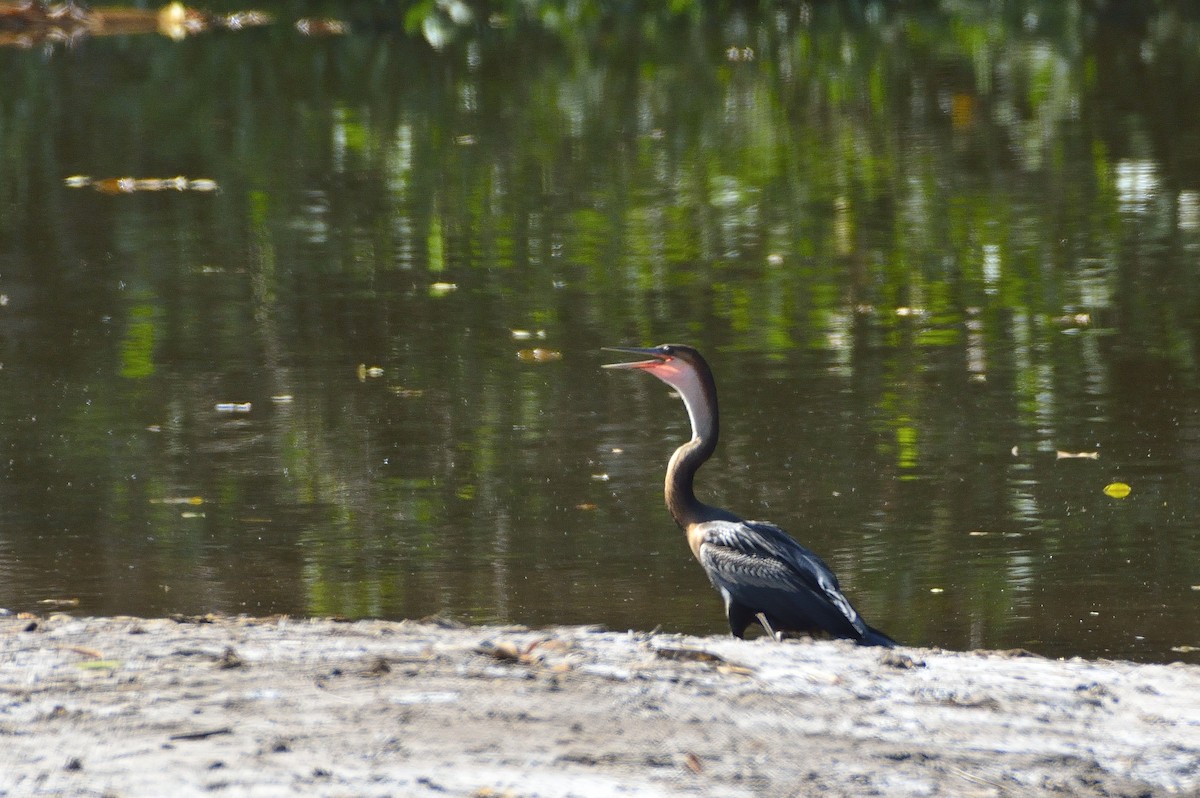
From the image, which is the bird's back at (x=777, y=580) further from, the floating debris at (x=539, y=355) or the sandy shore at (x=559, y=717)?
the floating debris at (x=539, y=355)

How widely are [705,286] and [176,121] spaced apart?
8208 mm

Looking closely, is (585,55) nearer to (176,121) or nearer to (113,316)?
(176,121)

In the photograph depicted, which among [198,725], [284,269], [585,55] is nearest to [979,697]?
[198,725]

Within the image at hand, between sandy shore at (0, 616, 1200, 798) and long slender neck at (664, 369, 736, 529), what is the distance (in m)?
0.96

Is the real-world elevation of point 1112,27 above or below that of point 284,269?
above

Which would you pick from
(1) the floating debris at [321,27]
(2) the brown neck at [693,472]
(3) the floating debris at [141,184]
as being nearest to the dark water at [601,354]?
(3) the floating debris at [141,184]

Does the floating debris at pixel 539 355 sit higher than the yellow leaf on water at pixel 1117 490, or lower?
higher

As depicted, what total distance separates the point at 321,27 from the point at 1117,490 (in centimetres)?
2014

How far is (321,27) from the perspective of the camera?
86.1ft

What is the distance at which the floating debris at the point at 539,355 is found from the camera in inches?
369

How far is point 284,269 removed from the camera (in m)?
11.5

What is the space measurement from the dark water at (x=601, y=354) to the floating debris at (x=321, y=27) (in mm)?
7630

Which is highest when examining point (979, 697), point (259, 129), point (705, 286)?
point (259, 129)

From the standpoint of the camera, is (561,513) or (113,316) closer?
(561,513)
